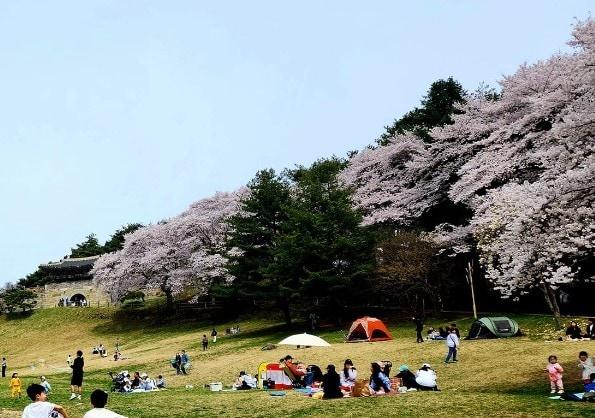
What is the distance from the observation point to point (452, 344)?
1049 inches

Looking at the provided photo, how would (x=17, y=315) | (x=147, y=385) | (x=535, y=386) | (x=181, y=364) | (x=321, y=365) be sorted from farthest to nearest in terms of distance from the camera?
(x=17, y=315)
(x=181, y=364)
(x=321, y=365)
(x=147, y=385)
(x=535, y=386)

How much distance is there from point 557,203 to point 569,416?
5528 mm

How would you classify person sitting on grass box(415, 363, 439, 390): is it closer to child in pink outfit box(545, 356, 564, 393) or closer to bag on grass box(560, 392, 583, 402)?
child in pink outfit box(545, 356, 564, 393)

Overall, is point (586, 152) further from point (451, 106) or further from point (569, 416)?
point (451, 106)

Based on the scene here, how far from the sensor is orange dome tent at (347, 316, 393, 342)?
1517 inches

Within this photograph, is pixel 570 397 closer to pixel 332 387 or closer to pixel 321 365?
pixel 332 387

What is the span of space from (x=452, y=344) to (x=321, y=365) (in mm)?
8295

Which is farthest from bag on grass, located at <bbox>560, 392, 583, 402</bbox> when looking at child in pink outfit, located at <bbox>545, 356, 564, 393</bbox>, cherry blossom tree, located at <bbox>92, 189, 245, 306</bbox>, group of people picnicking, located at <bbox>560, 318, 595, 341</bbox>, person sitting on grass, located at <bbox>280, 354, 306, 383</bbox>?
cherry blossom tree, located at <bbox>92, 189, 245, 306</bbox>

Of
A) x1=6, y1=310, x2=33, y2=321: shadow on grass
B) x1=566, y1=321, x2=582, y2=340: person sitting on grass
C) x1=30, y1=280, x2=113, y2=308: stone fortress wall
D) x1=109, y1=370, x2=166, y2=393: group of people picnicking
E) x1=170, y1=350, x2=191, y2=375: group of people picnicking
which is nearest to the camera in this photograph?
x1=109, y1=370, x2=166, y2=393: group of people picnicking

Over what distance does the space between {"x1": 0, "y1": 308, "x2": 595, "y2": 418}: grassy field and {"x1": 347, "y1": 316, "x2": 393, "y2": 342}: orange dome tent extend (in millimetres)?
1057

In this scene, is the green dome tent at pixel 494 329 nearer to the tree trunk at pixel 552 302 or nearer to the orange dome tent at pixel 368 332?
the tree trunk at pixel 552 302

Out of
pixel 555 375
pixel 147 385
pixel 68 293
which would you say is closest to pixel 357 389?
pixel 555 375

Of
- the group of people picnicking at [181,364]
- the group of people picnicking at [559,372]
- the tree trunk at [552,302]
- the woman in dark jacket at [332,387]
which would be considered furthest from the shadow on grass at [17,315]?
the group of people picnicking at [559,372]

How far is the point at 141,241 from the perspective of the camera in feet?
246
